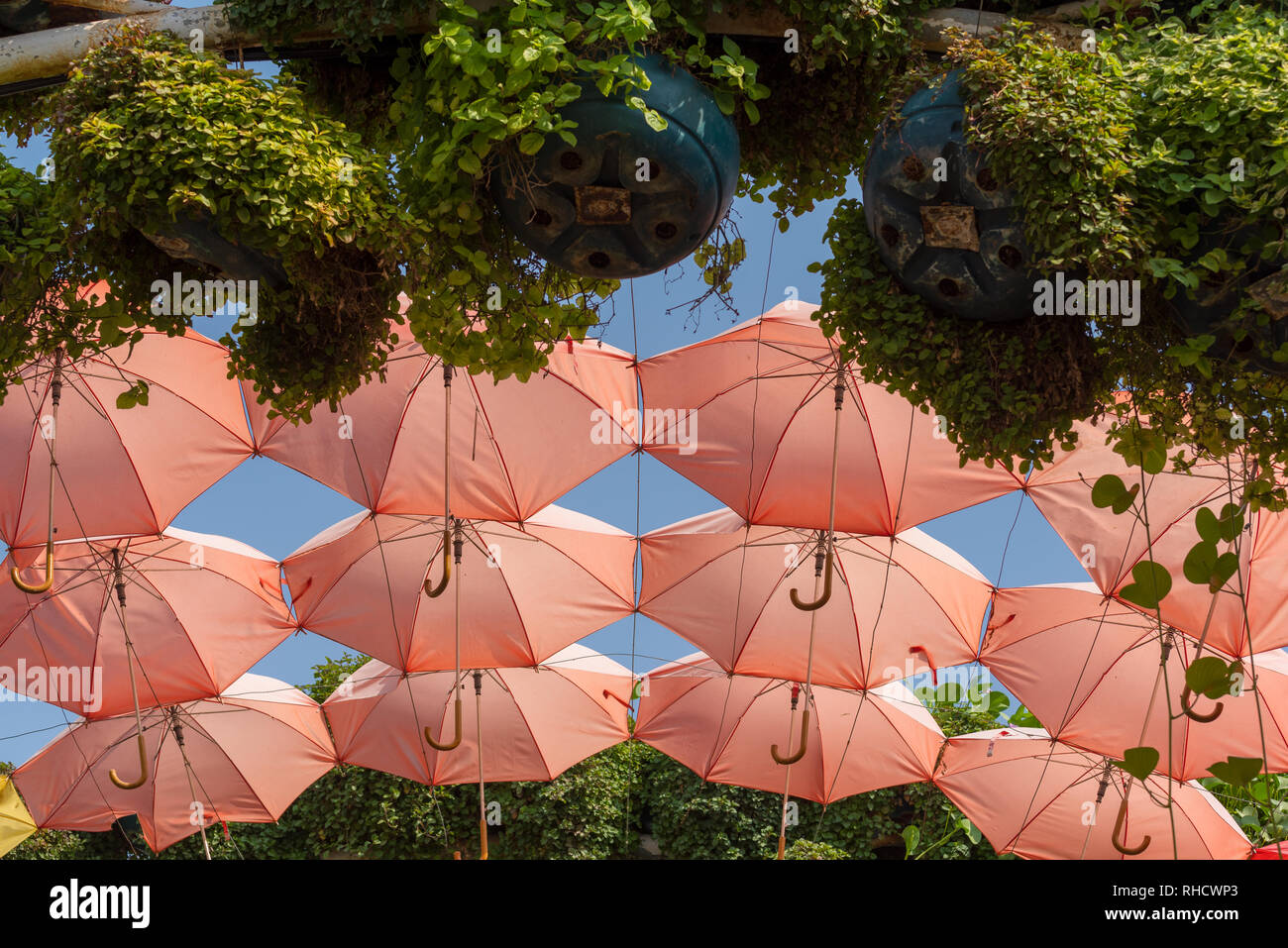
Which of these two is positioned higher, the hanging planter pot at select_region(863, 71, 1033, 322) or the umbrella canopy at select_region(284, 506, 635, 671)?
the hanging planter pot at select_region(863, 71, 1033, 322)

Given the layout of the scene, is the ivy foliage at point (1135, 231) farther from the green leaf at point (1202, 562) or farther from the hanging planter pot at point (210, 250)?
the hanging planter pot at point (210, 250)

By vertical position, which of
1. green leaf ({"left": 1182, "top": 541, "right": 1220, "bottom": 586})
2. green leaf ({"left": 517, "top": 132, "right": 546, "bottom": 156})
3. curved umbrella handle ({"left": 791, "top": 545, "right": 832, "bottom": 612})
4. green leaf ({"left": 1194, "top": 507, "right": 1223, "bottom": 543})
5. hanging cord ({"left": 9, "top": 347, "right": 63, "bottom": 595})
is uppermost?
green leaf ({"left": 517, "top": 132, "right": 546, "bottom": 156})

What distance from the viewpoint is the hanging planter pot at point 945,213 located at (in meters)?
3.34

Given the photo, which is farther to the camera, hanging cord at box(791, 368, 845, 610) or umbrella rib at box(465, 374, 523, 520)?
umbrella rib at box(465, 374, 523, 520)

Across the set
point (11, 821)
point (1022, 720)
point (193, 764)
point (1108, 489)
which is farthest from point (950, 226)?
point (1022, 720)

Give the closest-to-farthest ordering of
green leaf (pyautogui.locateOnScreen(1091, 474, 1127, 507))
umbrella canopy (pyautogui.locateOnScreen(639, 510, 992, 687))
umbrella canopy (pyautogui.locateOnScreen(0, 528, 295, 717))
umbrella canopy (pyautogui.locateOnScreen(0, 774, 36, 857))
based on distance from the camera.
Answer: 1. green leaf (pyautogui.locateOnScreen(1091, 474, 1127, 507))
2. umbrella canopy (pyautogui.locateOnScreen(0, 774, 36, 857))
3. umbrella canopy (pyautogui.locateOnScreen(0, 528, 295, 717))
4. umbrella canopy (pyautogui.locateOnScreen(639, 510, 992, 687))

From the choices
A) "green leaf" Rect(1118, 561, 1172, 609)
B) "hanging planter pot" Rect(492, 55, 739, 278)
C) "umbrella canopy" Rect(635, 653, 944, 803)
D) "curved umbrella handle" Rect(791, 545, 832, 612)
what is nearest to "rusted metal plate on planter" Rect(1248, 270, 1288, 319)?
"hanging planter pot" Rect(492, 55, 739, 278)

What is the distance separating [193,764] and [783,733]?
23.2ft

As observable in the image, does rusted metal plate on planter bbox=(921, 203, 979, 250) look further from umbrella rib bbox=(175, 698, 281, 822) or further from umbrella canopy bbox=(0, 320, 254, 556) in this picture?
umbrella rib bbox=(175, 698, 281, 822)

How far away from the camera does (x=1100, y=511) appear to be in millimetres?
9422

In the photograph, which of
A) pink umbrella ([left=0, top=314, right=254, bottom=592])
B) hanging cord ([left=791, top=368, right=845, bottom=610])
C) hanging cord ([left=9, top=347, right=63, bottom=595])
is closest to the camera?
hanging cord ([left=9, top=347, right=63, bottom=595])

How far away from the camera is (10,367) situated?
382 centimetres

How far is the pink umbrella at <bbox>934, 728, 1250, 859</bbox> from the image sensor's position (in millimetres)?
12828

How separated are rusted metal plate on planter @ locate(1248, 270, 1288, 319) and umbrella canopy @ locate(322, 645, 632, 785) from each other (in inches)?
428
